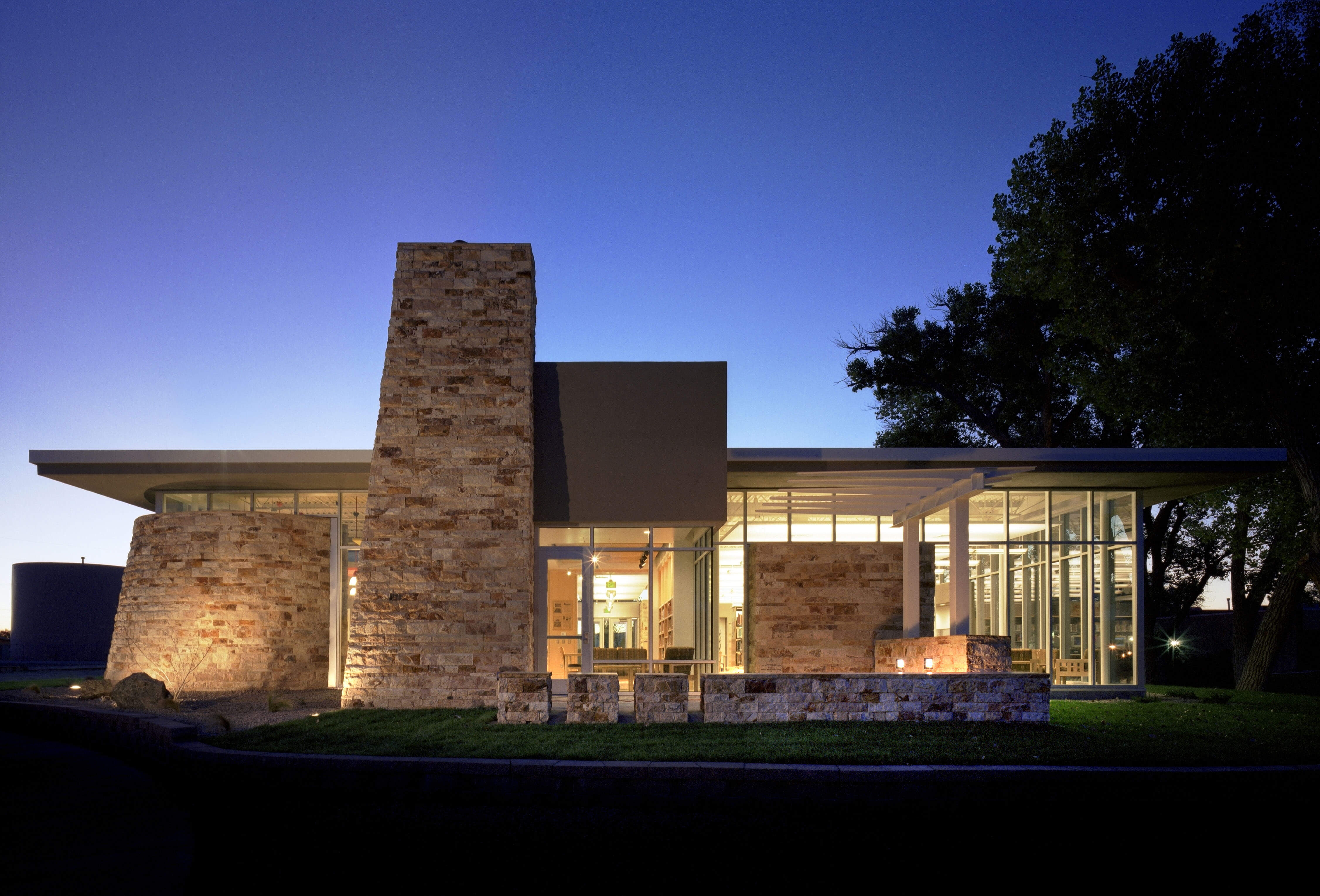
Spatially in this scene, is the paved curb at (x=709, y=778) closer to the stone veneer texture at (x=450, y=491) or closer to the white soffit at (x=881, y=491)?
the stone veneer texture at (x=450, y=491)

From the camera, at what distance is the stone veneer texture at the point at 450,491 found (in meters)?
14.0

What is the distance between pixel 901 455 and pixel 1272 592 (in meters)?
14.9

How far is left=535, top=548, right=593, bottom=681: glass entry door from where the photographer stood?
50.1 feet

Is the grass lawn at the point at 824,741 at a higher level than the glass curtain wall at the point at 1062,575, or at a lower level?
lower

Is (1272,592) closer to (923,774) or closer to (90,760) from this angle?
(923,774)

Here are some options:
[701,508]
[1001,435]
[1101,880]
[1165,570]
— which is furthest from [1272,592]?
[1101,880]

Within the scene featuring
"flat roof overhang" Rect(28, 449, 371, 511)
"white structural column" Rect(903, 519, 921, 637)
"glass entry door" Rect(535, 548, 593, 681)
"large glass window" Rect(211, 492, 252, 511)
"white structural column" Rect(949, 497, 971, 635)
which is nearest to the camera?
"white structural column" Rect(949, 497, 971, 635)

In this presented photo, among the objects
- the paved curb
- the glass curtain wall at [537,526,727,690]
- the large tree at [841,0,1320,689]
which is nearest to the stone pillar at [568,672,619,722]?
the paved curb

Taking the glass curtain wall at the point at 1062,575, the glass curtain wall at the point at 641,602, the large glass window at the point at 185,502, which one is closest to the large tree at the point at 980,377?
the glass curtain wall at the point at 1062,575

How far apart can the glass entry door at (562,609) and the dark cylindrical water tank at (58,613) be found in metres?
28.8

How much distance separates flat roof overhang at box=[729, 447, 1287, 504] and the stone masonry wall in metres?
1.39

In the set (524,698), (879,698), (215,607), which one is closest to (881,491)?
(879,698)

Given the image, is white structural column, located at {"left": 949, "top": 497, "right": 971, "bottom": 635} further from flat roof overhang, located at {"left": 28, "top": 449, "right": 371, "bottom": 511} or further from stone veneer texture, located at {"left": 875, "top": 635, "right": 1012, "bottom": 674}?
flat roof overhang, located at {"left": 28, "top": 449, "right": 371, "bottom": 511}

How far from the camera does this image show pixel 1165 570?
1213 inches
